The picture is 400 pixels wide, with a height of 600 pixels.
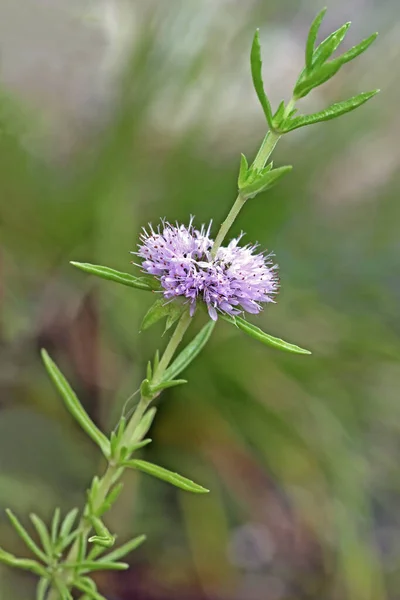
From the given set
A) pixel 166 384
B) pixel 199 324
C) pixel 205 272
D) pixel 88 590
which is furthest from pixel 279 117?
pixel 199 324

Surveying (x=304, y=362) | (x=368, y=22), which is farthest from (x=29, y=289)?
(x=368, y=22)

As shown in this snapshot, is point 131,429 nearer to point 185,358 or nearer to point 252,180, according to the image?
point 185,358

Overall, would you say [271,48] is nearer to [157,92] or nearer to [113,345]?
[157,92]

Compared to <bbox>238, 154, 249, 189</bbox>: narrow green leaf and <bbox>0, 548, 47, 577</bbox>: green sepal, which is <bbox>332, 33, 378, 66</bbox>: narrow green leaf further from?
<bbox>0, 548, 47, 577</bbox>: green sepal

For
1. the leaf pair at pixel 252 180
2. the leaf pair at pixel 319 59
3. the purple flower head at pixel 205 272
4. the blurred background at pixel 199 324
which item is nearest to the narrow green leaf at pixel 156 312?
the purple flower head at pixel 205 272

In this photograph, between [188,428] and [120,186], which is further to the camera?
[120,186]

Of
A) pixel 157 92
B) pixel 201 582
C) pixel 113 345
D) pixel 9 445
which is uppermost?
pixel 157 92

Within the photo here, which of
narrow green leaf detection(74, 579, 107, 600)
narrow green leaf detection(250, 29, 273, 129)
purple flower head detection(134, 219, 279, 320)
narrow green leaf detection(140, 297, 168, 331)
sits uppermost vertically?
narrow green leaf detection(250, 29, 273, 129)

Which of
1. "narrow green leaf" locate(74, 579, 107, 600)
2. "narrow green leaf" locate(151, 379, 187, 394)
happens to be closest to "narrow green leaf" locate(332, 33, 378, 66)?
"narrow green leaf" locate(151, 379, 187, 394)
